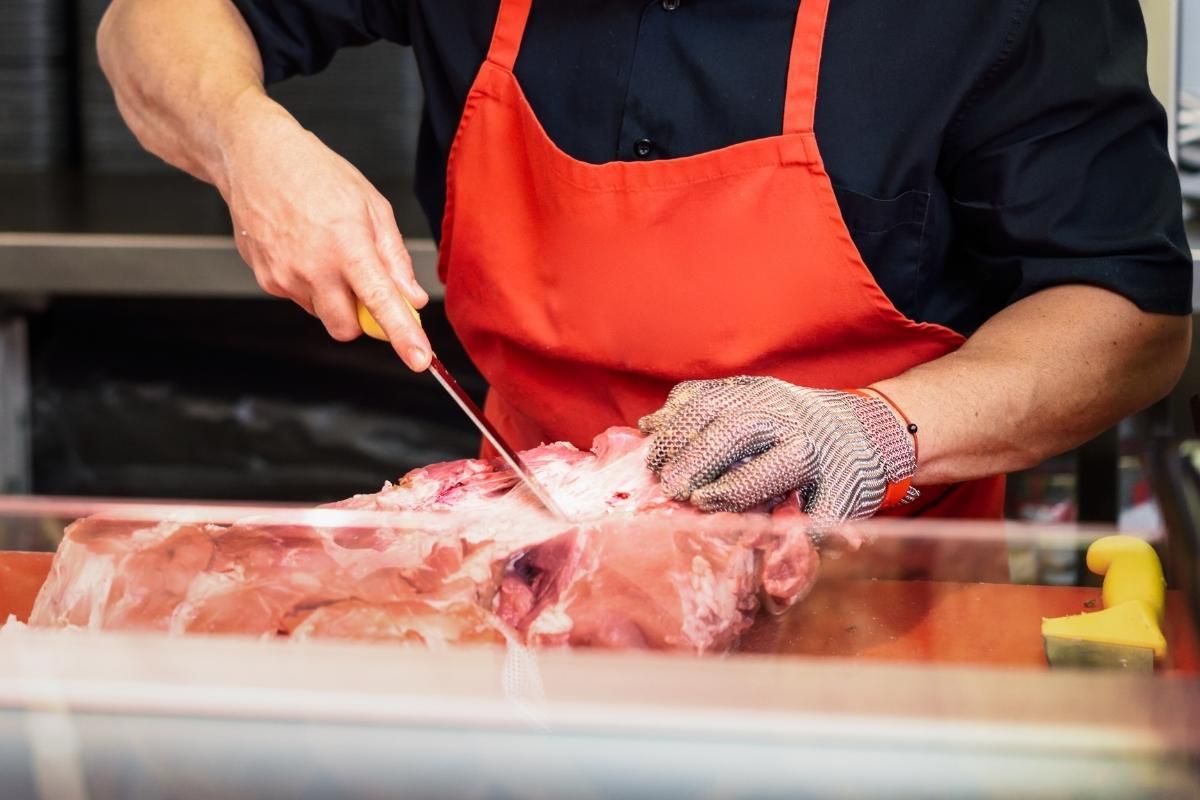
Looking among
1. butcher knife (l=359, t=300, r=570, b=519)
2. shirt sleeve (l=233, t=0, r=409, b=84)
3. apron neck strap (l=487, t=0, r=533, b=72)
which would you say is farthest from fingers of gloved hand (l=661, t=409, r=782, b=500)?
shirt sleeve (l=233, t=0, r=409, b=84)

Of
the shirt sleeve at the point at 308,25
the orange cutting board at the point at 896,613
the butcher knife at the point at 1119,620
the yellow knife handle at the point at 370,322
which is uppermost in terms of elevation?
the shirt sleeve at the point at 308,25

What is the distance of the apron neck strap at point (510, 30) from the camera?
1979 mm

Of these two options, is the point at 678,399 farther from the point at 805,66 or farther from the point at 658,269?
the point at 805,66

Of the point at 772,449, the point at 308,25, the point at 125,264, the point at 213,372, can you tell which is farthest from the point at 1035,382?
the point at 213,372

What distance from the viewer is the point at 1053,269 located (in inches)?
70.6

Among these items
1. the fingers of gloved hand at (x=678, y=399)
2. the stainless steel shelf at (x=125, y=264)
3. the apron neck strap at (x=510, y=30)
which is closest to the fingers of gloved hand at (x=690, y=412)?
the fingers of gloved hand at (x=678, y=399)

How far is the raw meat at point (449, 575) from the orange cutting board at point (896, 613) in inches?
1.0

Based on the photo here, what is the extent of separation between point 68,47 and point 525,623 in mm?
2762

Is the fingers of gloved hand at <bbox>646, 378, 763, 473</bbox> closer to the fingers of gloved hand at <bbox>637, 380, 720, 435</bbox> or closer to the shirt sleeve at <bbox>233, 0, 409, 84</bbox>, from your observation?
the fingers of gloved hand at <bbox>637, 380, 720, 435</bbox>

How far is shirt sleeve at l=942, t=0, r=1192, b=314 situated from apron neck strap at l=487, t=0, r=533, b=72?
2.09 ft

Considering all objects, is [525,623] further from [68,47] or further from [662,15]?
[68,47]

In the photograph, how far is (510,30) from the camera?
1.98 m

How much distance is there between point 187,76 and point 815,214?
1004mm

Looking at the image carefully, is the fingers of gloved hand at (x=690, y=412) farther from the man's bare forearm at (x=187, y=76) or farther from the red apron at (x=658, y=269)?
the man's bare forearm at (x=187, y=76)
